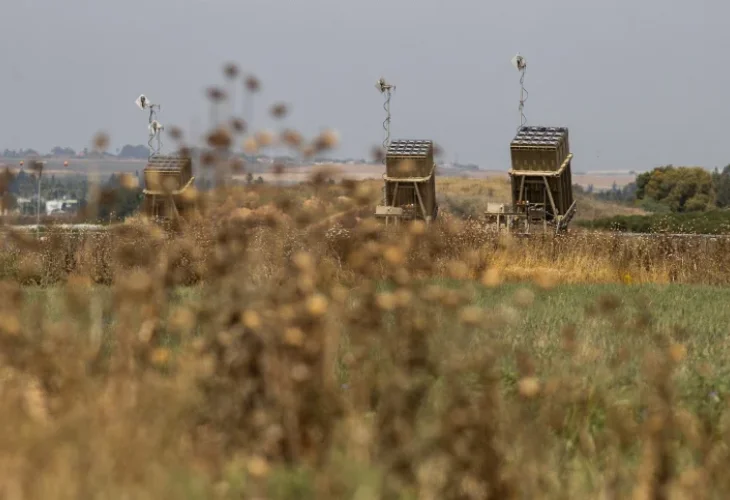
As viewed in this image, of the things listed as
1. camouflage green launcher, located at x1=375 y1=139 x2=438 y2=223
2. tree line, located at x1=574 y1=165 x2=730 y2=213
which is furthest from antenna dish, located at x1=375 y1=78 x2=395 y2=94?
tree line, located at x1=574 y1=165 x2=730 y2=213

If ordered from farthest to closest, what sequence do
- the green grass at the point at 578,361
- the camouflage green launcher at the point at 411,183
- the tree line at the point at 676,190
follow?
1. the tree line at the point at 676,190
2. the camouflage green launcher at the point at 411,183
3. the green grass at the point at 578,361

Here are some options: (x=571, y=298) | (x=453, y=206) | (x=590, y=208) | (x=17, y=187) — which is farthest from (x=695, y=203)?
(x=17, y=187)

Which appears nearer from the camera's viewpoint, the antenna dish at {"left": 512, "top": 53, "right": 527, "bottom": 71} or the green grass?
the green grass

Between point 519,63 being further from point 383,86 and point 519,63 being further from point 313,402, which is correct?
point 313,402

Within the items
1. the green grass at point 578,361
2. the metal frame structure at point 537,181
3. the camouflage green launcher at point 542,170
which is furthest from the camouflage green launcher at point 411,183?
the green grass at point 578,361

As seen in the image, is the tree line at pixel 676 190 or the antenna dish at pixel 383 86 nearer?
the antenna dish at pixel 383 86

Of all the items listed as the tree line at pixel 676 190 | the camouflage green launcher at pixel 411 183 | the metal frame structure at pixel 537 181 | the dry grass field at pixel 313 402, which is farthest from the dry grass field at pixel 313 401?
the tree line at pixel 676 190

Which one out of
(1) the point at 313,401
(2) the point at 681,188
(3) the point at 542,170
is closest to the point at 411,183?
(3) the point at 542,170

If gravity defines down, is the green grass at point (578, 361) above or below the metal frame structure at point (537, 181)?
below

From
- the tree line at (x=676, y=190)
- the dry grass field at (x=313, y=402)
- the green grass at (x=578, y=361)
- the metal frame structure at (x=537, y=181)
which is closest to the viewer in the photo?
the dry grass field at (x=313, y=402)

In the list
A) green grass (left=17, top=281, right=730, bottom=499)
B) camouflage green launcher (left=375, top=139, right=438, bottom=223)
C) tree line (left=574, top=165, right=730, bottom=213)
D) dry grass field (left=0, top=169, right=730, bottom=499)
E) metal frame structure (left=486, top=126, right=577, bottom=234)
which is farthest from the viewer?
tree line (left=574, top=165, right=730, bottom=213)

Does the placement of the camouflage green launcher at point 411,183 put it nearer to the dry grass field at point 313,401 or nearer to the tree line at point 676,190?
the dry grass field at point 313,401

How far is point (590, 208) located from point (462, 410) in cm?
4281

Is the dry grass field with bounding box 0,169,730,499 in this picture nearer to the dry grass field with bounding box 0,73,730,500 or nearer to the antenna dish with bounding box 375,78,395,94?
the dry grass field with bounding box 0,73,730,500
